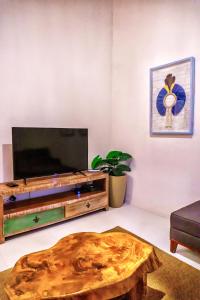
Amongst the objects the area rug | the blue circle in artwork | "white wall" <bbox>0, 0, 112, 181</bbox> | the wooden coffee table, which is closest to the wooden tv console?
"white wall" <bbox>0, 0, 112, 181</bbox>

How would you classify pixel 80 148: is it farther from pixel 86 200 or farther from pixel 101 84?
pixel 101 84

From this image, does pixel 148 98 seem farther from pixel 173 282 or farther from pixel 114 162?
pixel 173 282

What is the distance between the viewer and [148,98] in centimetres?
311

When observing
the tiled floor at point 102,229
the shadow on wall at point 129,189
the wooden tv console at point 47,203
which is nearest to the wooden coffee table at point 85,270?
the tiled floor at point 102,229

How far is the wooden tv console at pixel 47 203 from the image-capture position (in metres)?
2.35

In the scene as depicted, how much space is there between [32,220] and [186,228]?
164 cm

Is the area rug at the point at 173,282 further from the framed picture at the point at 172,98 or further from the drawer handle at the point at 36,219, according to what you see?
the framed picture at the point at 172,98

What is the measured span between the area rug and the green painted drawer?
23.8 inches

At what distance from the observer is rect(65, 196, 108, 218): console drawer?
9.18 ft

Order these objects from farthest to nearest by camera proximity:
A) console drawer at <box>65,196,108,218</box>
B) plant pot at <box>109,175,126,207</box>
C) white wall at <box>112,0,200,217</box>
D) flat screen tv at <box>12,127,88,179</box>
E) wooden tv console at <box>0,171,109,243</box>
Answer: plant pot at <box>109,175,126,207</box>, console drawer at <box>65,196,108,218</box>, white wall at <box>112,0,200,217</box>, flat screen tv at <box>12,127,88,179</box>, wooden tv console at <box>0,171,109,243</box>

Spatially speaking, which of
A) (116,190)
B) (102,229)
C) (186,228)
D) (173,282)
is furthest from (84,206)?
(173,282)

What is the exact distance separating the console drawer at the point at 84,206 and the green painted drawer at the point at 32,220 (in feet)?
0.31

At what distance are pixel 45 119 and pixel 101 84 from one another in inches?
45.1

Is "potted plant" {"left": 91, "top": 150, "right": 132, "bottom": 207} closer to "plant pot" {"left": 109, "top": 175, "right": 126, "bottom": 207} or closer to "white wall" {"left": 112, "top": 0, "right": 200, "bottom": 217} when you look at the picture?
"plant pot" {"left": 109, "top": 175, "right": 126, "bottom": 207}
